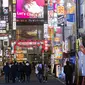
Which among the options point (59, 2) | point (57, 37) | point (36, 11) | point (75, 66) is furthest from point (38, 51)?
point (75, 66)

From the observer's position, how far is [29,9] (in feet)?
161

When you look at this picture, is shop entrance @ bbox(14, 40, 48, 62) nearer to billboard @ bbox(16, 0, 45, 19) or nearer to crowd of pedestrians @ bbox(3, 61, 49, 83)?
billboard @ bbox(16, 0, 45, 19)

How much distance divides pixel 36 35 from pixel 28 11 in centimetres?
2244

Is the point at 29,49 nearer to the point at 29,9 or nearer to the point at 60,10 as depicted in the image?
the point at 29,9

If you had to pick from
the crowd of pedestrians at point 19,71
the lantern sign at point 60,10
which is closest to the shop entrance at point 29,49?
the lantern sign at point 60,10

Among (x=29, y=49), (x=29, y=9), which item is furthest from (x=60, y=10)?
(x=29, y=49)

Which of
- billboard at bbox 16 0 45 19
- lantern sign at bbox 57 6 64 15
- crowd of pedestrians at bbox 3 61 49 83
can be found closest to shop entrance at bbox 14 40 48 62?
billboard at bbox 16 0 45 19

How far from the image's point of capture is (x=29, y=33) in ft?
233

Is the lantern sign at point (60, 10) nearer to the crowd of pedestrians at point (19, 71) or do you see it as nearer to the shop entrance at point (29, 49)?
the crowd of pedestrians at point (19, 71)

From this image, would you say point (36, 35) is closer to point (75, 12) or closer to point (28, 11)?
point (28, 11)

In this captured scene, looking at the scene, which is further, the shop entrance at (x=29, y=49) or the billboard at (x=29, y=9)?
the shop entrance at (x=29, y=49)

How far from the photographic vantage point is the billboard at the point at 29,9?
1889 inches

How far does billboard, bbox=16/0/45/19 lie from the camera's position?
4797 cm

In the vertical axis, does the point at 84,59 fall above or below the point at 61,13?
below
